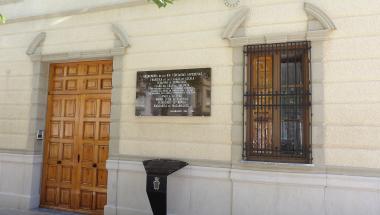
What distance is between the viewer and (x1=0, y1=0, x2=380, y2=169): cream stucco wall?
4.76 meters

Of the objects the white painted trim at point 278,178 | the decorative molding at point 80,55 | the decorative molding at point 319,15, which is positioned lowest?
the white painted trim at point 278,178

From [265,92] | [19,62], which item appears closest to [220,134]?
[265,92]

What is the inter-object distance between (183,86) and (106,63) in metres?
1.88

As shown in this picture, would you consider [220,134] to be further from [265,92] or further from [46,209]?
[46,209]

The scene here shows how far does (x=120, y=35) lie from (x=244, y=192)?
3501mm

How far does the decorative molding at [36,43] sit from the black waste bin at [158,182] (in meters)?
3.66

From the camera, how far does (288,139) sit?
202 inches

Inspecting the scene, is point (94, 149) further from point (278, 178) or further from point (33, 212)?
point (278, 178)

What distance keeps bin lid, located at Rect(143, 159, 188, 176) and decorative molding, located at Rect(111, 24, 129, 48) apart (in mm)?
2198

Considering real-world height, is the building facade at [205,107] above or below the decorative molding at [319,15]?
below

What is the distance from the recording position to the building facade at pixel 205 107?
15.8 ft

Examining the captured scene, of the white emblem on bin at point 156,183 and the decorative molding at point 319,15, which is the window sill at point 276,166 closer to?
the white emblem on bin at point 156,183

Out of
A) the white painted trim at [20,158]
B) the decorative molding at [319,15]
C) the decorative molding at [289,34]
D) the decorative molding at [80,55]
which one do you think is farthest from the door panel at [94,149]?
the decorative molding at [319,15]

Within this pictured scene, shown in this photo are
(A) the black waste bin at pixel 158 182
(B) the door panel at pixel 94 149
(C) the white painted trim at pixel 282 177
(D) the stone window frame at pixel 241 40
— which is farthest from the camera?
(B) the door panel at pixel 94 149
